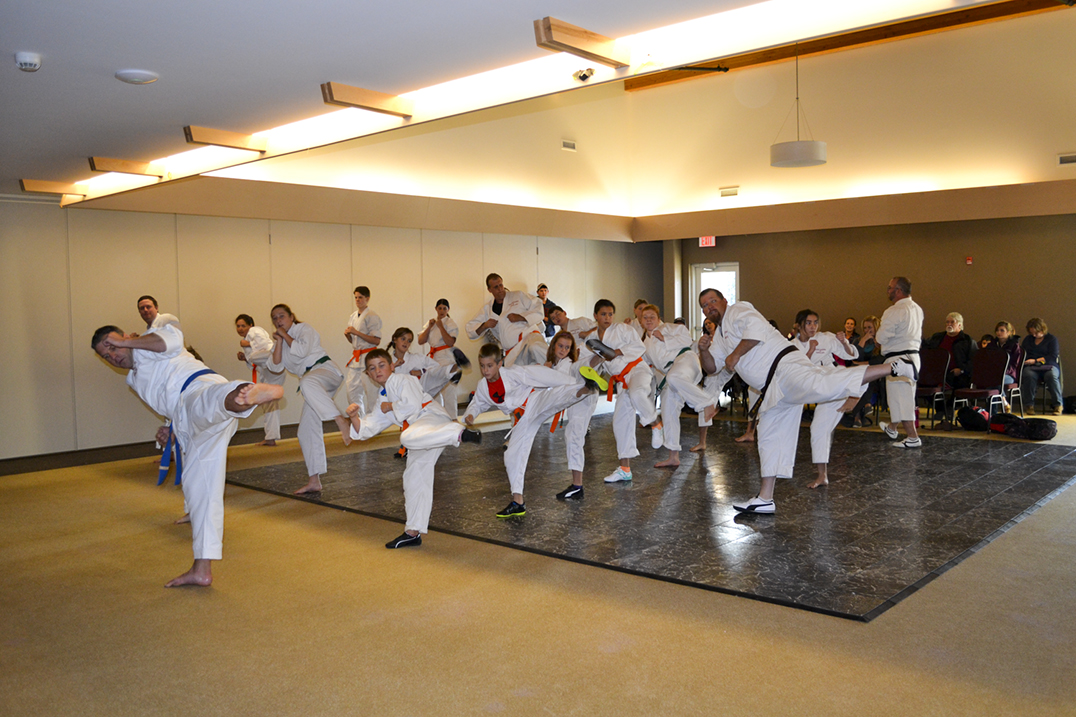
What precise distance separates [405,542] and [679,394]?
293cm

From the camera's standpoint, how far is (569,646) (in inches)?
121

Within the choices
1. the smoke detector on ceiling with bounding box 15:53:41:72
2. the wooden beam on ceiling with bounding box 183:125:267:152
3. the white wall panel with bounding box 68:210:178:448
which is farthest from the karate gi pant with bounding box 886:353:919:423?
the white wall panel with bounding box 68:210:178:448

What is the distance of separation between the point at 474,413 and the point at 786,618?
88.4 inches

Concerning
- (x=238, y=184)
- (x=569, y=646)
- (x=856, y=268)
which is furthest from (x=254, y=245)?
(x=856, y=268)

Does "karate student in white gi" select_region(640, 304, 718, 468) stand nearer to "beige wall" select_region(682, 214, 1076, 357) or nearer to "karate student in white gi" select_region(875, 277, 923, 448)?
"karate student in white gi" select_region(875, 277, 923, 448)

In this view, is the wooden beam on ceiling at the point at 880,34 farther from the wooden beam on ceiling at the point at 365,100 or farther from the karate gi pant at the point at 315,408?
the karate gi pant at the point at 315,408

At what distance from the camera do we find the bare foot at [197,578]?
152 inches

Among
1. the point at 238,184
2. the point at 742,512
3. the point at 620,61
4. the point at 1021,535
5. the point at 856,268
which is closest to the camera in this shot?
the point at 620,61

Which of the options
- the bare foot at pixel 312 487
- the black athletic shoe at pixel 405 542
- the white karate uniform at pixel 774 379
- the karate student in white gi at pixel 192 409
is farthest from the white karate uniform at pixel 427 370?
the karate student in white gi at pixel 192 409

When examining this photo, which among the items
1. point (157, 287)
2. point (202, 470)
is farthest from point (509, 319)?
point (202, 470)

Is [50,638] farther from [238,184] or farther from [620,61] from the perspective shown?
[238,184]

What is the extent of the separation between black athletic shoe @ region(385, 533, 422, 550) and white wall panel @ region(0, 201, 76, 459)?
4927 mm

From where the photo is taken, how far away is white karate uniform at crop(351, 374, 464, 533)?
437 cm

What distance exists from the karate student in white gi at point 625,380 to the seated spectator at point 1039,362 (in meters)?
5.83
